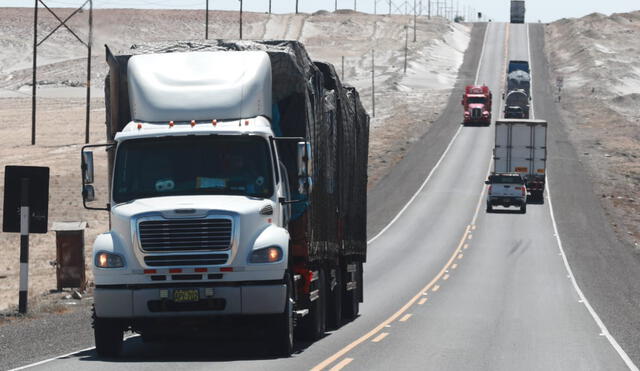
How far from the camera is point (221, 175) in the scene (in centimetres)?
1753

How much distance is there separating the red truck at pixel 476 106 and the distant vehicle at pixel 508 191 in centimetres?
3371

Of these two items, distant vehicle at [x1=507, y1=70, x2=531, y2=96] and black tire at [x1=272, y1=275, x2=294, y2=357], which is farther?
distant vehicle at [x1=507, y1=70, x2=531, y2=96]

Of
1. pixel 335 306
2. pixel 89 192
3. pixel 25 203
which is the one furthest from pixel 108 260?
pixel 25 203

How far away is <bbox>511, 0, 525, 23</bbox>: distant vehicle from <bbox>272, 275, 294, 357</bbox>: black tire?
168 meters

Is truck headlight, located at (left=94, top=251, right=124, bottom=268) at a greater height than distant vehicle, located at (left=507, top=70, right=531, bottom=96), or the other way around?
distant vehicle, located at (left=507, top=70, right=531, bottom=96)

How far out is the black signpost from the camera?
76.9ft

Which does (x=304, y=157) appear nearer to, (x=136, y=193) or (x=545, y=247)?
(x=136, y=193)

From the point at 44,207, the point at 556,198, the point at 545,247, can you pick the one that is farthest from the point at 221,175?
the point at 556,198

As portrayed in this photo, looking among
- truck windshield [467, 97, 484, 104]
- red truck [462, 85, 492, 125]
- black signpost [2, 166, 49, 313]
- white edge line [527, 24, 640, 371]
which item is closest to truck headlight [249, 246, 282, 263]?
white edge line [527, 24, 640, 371]

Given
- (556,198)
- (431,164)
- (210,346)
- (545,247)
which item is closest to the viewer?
(210,346)

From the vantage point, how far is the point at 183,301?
16.8 m

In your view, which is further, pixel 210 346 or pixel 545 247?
pixel 545 247

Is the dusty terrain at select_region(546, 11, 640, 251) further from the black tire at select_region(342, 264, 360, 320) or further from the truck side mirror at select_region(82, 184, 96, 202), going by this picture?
the truck side mirror at select_region(82, 184, 96, 202)

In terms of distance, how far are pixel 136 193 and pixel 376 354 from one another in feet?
14.3
